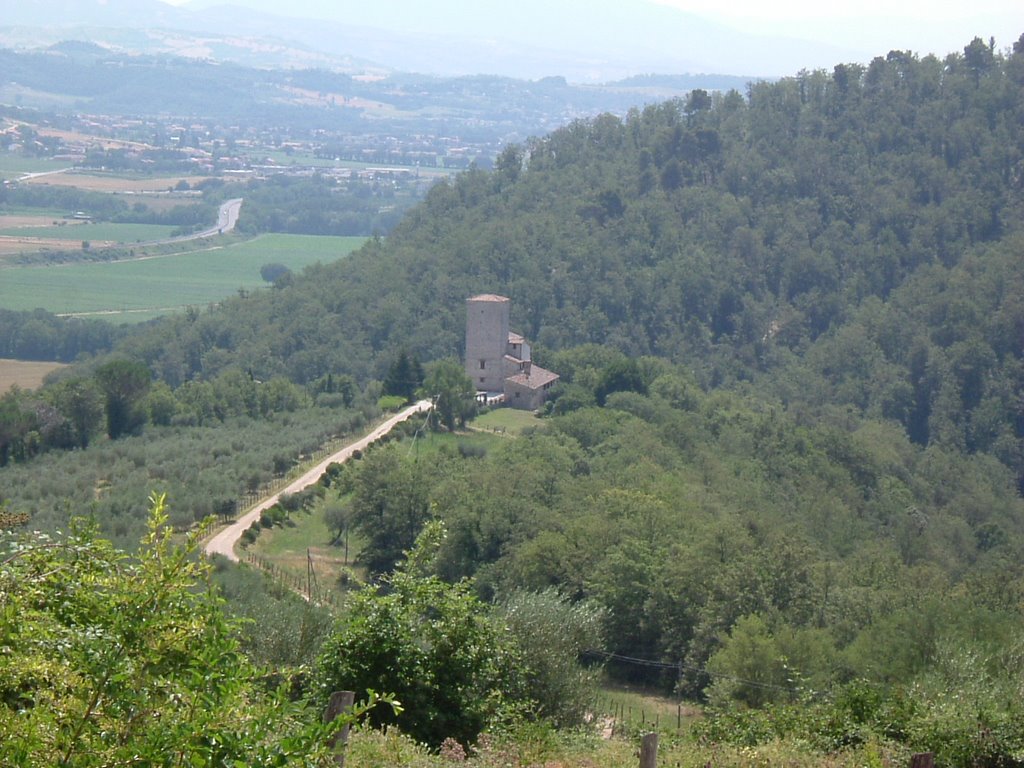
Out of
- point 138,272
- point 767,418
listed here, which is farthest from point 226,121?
point 767,418

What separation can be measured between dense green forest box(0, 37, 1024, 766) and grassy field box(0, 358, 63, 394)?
2219 mm

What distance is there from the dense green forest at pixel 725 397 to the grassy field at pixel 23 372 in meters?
2.22

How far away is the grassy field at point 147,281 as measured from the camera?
5962 centimetres

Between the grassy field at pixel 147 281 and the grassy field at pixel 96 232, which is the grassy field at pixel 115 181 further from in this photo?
the grassy field at pixel 147 281

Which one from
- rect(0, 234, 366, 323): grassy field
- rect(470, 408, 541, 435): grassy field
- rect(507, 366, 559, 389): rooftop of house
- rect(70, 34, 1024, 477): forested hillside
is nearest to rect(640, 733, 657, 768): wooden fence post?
rect(470, 408, 541, 435): grassy field

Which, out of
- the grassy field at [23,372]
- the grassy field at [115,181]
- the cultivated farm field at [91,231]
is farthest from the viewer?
the grassy field at [115,181]

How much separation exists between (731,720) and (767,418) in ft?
101

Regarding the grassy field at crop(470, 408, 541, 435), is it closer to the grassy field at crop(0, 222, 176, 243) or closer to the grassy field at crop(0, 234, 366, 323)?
the grassy field at crop(0, 234, 366, 323)

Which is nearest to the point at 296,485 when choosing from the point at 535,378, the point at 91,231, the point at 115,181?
the point at 535,378

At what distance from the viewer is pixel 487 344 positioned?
4203cm

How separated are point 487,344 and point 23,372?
1776 centimetres

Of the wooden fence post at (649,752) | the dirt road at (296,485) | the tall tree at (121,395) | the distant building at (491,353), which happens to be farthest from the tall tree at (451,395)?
the wooden fence post at (649,752)

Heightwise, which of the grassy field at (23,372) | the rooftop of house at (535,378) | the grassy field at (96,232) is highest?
the rooftop of house at (535,378)

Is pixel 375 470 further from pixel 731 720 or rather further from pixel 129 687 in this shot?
pixel 129 687
